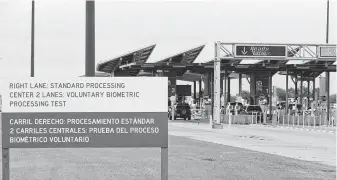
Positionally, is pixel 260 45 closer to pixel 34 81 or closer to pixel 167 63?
pixel 167 63

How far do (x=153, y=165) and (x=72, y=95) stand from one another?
536 centimetres

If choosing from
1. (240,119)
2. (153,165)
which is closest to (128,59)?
(240,119)

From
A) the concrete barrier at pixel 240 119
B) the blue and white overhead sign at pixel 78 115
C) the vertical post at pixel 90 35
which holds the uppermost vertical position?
the vertical post at pixel 90 35

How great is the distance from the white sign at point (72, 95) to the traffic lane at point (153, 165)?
3.02 meters

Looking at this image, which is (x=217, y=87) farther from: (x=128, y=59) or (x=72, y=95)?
(x=72, y=95)

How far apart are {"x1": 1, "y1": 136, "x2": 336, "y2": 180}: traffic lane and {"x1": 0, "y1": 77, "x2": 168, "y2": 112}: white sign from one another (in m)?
3.02

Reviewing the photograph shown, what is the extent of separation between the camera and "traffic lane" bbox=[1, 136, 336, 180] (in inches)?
486

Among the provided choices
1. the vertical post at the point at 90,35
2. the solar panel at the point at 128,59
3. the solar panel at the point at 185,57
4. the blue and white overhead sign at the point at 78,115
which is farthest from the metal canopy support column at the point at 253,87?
the blue and white overhead sign at the point at 78,115

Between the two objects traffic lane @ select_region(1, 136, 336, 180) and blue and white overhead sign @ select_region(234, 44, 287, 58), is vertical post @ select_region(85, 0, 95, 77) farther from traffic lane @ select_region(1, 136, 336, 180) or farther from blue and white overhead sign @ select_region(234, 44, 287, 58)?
blue and white overhead sign @ select_region(234, 44, 287, 58)

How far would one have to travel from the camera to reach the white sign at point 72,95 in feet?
29.6

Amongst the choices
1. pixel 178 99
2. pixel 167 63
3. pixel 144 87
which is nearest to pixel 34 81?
pixel 144 87

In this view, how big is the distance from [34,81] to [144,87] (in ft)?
4.79

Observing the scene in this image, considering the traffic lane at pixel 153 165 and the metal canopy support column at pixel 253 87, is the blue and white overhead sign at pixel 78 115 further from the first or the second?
the metal canopy support column at pixel 253 87

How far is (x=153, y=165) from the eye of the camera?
46.3ft
